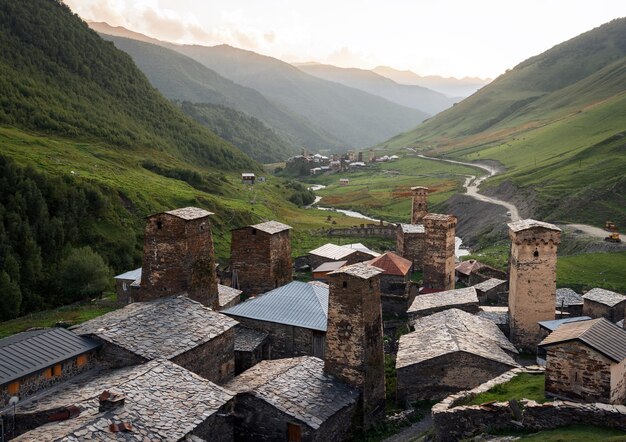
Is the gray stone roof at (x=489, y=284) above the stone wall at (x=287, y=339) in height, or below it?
below

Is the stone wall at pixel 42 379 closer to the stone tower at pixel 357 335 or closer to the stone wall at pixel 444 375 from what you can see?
the stone tower at pixel 357 335

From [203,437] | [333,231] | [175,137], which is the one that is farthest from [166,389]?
[175,137]

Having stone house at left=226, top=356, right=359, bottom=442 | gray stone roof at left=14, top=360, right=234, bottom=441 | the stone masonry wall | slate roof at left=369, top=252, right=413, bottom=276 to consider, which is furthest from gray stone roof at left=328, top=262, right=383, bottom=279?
slate roof at left=369, top=252, right=413, bottom=276

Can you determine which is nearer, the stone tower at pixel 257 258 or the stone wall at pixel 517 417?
the stone wall at pixel 517 417


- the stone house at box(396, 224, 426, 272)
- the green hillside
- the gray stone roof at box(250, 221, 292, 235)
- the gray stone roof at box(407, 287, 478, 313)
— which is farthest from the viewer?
the green hillside

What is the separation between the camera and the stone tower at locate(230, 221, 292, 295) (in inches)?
1384

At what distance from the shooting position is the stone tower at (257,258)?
115 feet

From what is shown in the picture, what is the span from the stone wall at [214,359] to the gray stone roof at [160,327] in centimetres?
31

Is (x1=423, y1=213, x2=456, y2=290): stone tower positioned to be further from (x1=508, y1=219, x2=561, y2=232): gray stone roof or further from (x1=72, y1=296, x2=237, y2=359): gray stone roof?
(x1=72, y1=296, x2=237, y2=359): gray stone roof

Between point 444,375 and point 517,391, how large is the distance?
500 centimetres

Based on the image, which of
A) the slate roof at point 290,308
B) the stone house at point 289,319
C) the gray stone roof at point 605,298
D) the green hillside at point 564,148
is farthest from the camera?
the green hillside at point 564,148

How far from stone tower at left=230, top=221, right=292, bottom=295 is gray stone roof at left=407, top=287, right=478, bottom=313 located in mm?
9101

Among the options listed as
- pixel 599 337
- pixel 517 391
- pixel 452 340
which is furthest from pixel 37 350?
pixel 599 337

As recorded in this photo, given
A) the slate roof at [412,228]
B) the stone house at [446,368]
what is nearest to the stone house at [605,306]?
the stone house at [446,368]
